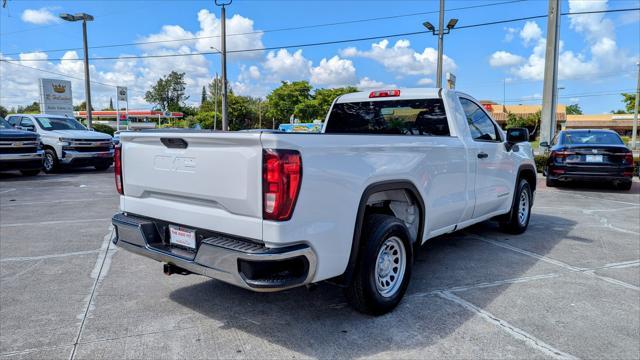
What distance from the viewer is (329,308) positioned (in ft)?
12.1

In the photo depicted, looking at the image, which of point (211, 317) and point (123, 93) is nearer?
point (211, 317)

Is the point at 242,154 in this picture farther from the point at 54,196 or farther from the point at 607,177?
the point at 607,177

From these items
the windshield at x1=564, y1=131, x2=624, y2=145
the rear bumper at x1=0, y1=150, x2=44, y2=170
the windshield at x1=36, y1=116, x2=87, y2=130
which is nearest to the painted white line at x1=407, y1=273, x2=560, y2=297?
the windshield at x1=564, y1=131, x2=624, y2=145

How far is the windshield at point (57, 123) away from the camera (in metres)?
14.5

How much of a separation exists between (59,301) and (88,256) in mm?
1392

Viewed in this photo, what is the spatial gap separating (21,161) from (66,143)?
63.1 inches

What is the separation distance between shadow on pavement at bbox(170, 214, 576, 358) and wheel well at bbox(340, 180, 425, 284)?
44 cm

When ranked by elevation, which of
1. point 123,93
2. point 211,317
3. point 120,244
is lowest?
point 211,317

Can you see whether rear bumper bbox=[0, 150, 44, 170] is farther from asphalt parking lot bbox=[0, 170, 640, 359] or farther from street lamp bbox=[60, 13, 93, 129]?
street lamp bbox=[60, 13, 93, 129]

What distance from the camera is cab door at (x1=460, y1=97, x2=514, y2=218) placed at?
4949 millimetres

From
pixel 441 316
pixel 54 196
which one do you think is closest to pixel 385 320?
pixel 441 316

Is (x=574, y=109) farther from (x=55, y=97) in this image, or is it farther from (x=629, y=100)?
(x=55, y=97)

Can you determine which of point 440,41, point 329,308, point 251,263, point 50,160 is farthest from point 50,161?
point 440,41

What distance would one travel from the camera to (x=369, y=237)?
131 inches
